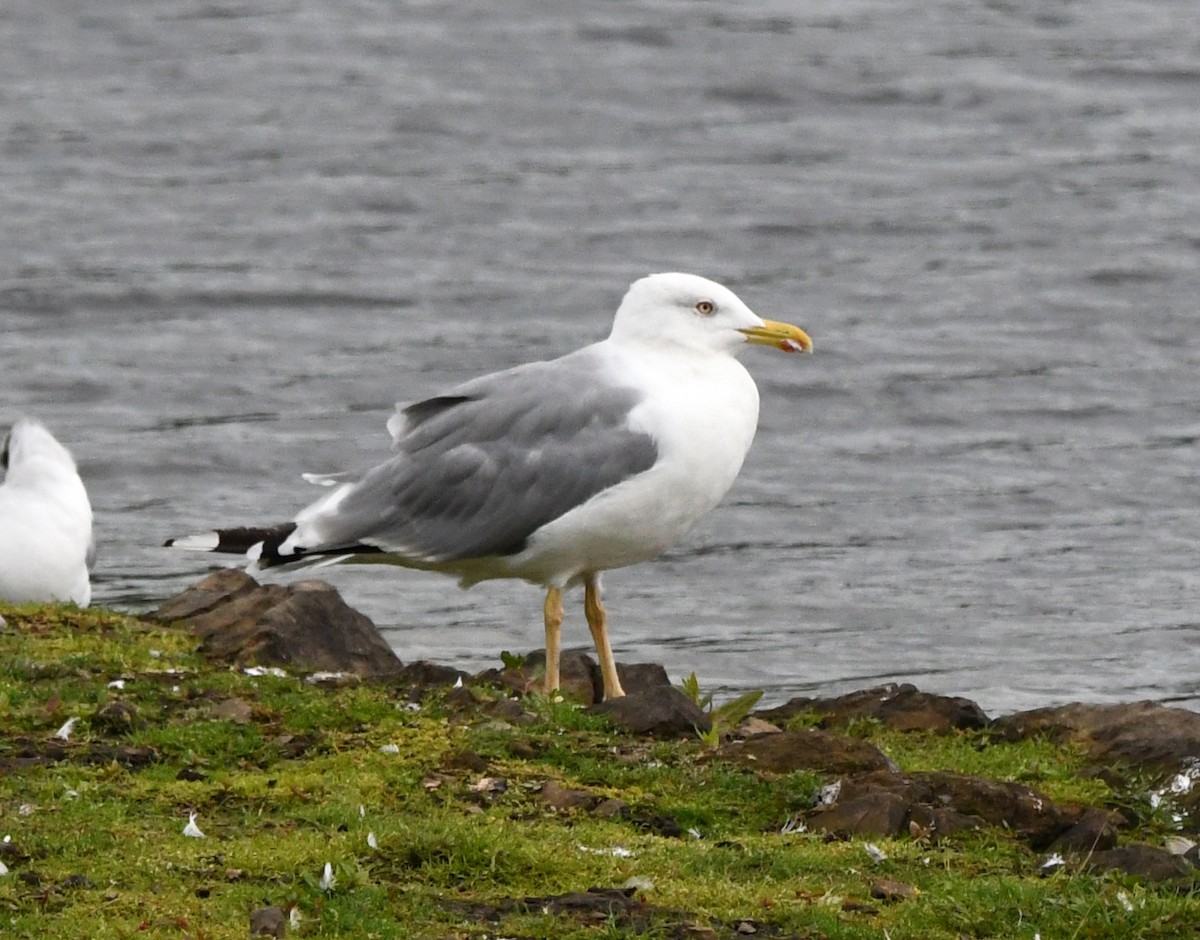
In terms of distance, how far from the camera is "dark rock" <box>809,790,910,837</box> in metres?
7.06

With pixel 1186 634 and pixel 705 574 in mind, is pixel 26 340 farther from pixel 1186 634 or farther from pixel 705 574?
pixel 1186 634

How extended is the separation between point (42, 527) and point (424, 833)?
17.3 feet

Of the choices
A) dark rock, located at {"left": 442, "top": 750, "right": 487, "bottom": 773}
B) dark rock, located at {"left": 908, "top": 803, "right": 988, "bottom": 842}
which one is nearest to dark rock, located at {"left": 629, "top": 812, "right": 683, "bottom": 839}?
dark rock, located at {"left": 442, "top": 750, "right": 487, "bottom": 773}

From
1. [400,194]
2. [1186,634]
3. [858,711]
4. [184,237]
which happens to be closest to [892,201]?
[400,194]

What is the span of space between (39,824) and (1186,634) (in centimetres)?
798

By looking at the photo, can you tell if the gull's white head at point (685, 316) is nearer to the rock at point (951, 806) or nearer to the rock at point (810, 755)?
the rock at point (810, 755)

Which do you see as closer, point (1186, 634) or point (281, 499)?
point (1186, 634)

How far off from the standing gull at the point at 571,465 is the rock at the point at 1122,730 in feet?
5.00

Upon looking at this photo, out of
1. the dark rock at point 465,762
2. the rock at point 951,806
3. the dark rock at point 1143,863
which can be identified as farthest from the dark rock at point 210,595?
the dark rock at point 1143,863

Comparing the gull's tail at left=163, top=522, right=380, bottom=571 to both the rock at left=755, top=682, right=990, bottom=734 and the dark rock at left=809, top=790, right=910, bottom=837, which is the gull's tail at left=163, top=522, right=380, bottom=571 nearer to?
the rock at left=755, top=682, right=990, bottom=734

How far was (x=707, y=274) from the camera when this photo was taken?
66.8 ft

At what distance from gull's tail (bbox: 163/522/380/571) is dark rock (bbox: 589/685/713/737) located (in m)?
1.67

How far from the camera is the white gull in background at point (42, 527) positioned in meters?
11.0

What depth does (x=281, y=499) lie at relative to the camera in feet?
50.0
